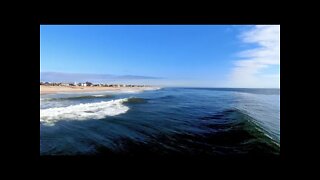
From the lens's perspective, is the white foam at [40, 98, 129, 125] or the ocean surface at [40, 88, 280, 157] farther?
the white foam at [40, 98, 129, 125]

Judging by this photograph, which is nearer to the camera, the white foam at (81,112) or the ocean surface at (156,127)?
the ocean surface at (156,127)

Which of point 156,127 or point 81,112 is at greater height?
point 81,112

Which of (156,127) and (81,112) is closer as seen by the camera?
(156,127)
